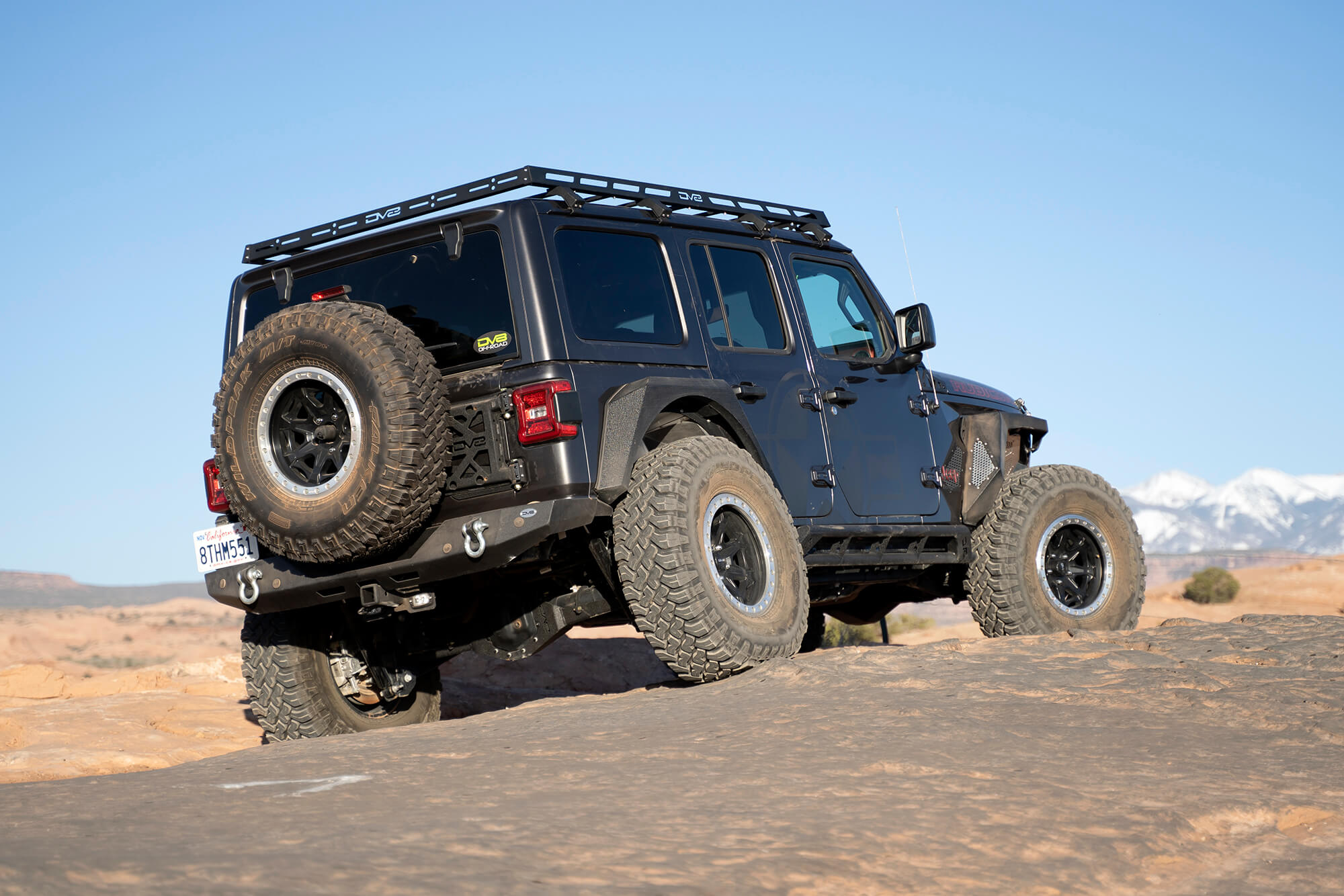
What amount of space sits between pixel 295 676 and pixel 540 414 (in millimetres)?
→ 1927

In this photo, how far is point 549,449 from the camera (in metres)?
4.93

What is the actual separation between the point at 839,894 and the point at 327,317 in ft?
10.5

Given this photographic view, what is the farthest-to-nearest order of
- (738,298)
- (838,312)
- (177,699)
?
1. (177,699)
2. (838,312)
3. (738,298)

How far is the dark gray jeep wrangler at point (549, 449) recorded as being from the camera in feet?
16.0

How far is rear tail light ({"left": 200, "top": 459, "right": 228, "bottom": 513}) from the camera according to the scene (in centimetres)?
578

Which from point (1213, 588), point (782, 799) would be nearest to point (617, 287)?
point (782, 799)

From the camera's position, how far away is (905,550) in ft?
22.3

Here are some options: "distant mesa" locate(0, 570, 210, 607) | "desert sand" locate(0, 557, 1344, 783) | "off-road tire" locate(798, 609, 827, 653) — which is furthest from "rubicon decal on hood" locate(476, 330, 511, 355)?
"distant mesa" locate(0, 570, 210, 607)

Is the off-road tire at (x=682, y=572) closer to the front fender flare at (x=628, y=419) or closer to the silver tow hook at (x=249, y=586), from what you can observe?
the front fender flare at (x=628, y=419)

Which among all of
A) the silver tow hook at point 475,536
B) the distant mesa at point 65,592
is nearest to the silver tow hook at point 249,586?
the silver tow hook at point 475,536

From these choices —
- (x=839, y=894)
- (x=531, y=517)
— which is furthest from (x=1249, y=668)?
(x=839, y=894)

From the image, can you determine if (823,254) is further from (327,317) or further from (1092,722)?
(1092,722)

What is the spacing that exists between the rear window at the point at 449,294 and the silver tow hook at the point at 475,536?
2.31 feet

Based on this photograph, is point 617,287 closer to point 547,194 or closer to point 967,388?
point 547,194
